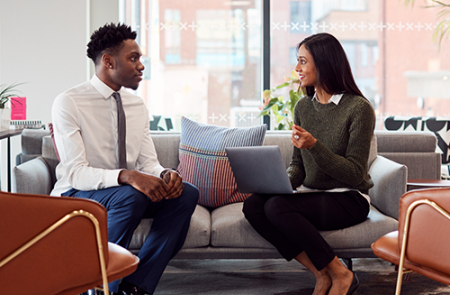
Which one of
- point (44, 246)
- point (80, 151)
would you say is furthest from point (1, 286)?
point (80, 151)

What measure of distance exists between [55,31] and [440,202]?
10.8ft

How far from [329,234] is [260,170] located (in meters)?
0.42

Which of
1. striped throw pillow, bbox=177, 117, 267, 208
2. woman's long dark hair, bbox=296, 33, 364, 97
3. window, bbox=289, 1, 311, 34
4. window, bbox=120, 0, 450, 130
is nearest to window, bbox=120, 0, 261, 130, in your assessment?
window, bbox=120, 0, 450, 130

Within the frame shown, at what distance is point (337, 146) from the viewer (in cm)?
187

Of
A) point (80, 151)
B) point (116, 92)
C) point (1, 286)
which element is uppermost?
point (116, 92)

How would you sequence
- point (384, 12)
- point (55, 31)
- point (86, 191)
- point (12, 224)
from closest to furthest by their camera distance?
point (12, 224) < point (86, 191) < point (55, 31) < point (384, 12)

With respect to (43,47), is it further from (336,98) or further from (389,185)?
(389,185)

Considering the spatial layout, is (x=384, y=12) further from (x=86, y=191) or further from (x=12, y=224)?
(x=12, y=224)

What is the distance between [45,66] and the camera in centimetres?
354

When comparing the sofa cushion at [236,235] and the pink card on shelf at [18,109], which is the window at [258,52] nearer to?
the pink card on shelf at [18,109]

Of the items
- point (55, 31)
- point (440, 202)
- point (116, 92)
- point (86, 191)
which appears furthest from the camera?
point (55, 31)

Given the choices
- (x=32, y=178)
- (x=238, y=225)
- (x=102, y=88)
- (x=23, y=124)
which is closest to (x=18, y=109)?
(x=23, y=124)

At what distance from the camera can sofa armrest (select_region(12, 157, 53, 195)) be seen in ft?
6.17

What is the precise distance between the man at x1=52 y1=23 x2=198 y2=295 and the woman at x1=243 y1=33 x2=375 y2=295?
374 mm
